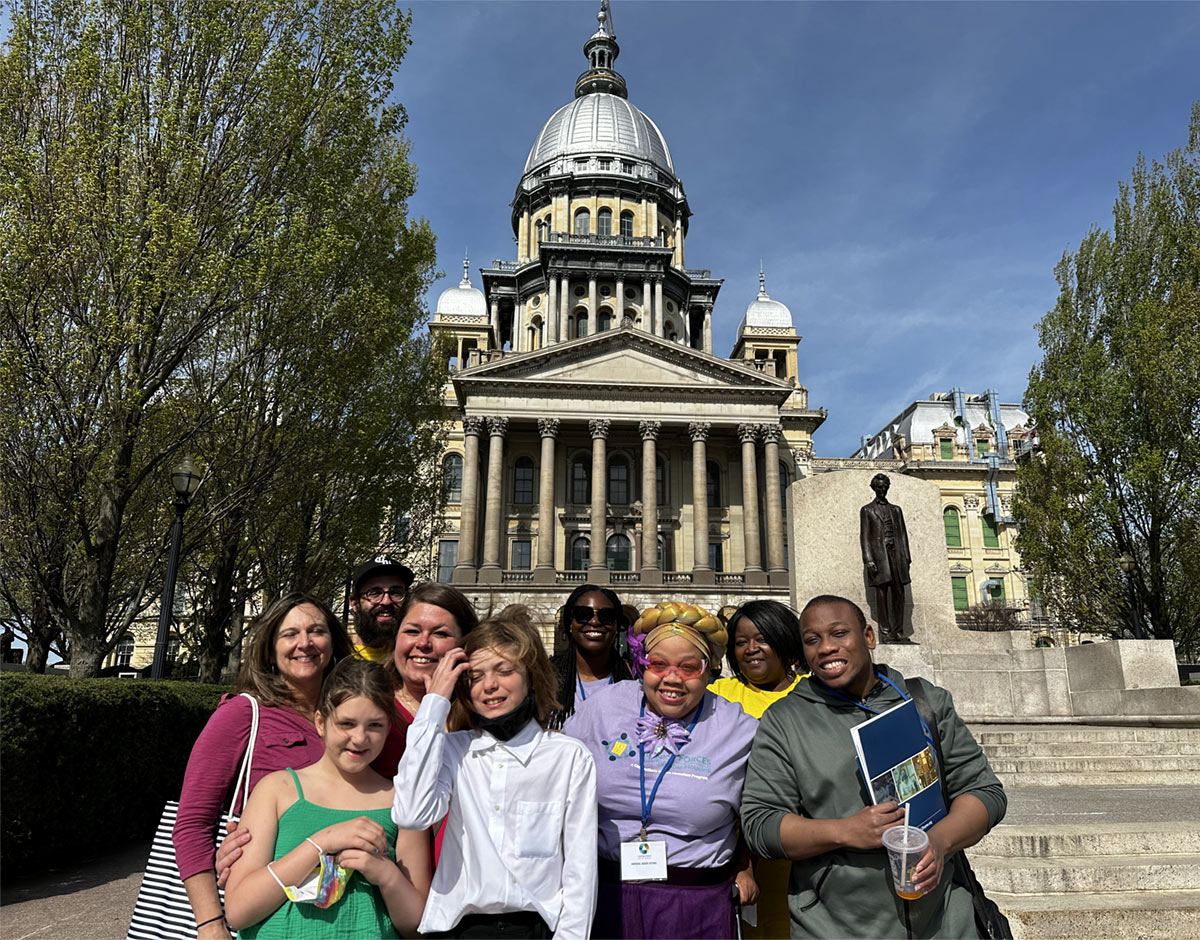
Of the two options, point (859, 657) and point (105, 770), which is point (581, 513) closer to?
point (105, 770)

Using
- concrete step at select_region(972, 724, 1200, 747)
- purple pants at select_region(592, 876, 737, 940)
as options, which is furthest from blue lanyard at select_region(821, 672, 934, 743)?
concrete step at select_region(972, 724, 1200, 747)

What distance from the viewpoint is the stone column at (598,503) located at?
40.7 meters

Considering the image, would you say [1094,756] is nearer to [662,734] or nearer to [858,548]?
[858,548]

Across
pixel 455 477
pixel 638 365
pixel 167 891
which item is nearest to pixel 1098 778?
pixel 167 891

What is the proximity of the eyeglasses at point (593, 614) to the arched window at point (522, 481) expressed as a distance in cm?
4300

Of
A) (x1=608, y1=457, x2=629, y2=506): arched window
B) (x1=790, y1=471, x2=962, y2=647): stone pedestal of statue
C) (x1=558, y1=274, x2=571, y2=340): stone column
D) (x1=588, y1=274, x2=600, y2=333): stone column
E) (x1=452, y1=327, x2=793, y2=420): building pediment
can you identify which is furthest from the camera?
(x1=588, y1=274, x2=600, y2=333): stone column

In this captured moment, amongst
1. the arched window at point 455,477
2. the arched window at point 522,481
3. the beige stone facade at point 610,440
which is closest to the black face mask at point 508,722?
the beige stone facade at point 610,440

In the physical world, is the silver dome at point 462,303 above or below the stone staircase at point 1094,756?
above

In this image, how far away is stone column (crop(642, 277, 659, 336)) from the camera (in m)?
57.0

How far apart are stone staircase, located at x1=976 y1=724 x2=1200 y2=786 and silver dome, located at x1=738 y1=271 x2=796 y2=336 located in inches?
2305

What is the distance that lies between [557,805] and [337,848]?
73cm

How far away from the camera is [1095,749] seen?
28.8ft

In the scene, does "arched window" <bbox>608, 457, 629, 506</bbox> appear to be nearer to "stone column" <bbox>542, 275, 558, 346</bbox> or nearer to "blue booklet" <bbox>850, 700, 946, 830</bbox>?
"stone column" <bbox>542, 275, 558, 346</bbox>

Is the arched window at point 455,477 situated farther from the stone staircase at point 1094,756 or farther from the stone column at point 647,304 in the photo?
the stone staircase at point 1094,756
